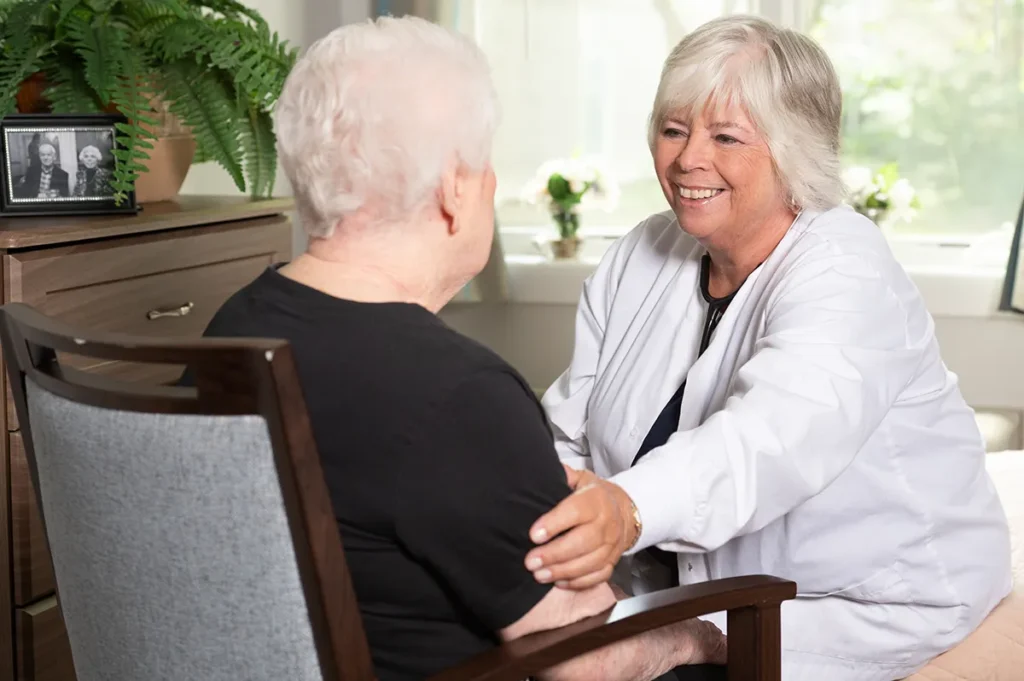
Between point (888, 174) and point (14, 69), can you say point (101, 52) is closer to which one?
point (14, 69)

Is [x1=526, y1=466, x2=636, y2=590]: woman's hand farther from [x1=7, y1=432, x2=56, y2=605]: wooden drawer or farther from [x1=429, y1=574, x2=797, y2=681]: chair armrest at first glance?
[x1=7, y1=432, x2=56, y2=605]: wooden drawer

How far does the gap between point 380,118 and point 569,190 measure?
115 inches

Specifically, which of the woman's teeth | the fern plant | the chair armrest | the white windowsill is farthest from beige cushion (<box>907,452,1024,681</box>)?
the white windowsill

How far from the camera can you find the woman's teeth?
71.9 inches

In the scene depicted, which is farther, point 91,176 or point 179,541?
point 91,176

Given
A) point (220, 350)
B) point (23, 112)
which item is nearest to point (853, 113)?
point (23, 112)

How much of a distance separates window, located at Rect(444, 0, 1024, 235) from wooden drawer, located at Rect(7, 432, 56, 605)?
2.52 metres

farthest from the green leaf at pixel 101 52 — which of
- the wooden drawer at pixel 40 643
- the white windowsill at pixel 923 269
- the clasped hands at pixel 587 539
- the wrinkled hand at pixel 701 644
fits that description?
the white windowsill at pixel 923 269

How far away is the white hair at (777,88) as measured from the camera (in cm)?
178

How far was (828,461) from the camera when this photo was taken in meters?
1.57

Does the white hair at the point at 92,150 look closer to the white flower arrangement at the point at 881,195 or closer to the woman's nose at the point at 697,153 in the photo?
the woman's nose at the point at 697,153

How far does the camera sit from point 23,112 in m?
2.29

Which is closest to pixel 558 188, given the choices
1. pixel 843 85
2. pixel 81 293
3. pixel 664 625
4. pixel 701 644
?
pixel 843 85

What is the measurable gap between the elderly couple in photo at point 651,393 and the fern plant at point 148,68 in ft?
2.72
